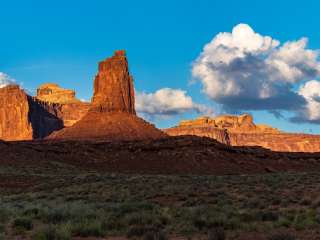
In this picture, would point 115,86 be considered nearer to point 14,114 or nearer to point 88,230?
point 14,114

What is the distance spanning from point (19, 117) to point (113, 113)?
67.2m

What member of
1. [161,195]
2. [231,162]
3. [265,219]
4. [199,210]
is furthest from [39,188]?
[231,162]

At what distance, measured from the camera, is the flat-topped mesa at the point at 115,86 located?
380ft

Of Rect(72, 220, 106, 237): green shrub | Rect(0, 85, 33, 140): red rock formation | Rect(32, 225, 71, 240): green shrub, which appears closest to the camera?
Rect(32, 225, 71, 240): green shrub

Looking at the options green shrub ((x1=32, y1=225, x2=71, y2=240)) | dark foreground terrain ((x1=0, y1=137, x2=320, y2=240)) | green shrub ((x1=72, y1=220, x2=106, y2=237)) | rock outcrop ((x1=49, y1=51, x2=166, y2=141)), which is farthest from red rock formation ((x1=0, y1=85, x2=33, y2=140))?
green shrub ((x1=32, y1=225, x2=71, y2=240))

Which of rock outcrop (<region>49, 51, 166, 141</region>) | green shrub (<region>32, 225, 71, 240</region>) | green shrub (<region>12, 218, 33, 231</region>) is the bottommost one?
green shrub (<region>12, 218, 33, 231</region>)

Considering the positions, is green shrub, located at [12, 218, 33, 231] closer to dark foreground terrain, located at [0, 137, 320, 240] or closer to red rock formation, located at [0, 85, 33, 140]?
dark foreground terrain, located at [0, 137, 320, 240]

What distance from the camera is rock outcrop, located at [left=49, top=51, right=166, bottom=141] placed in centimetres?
9950

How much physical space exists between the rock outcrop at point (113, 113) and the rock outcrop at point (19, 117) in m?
50.4

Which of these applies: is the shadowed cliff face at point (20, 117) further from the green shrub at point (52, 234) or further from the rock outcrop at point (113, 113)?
the green shrub at point (52, 234)

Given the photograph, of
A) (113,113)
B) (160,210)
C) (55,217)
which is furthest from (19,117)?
(55,217)

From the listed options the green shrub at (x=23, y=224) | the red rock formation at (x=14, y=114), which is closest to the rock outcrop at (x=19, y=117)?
the red rock formation at (x=14, y=114)

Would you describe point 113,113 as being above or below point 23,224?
above

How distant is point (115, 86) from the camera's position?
121 meters
